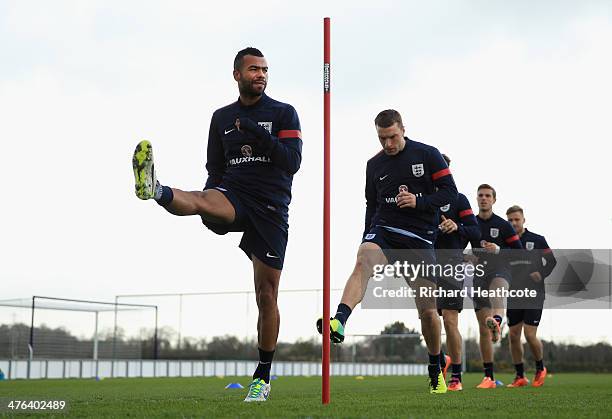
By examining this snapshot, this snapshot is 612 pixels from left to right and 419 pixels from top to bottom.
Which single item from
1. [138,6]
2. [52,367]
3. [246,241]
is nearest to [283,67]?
[246,241]

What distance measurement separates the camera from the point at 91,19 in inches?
399

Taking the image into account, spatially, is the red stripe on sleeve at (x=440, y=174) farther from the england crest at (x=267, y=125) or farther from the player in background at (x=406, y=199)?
the england crest at (x=267, y=125)

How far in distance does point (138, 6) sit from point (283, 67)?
9.60ft

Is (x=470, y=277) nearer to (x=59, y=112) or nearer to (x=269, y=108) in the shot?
(x=269, y=108)

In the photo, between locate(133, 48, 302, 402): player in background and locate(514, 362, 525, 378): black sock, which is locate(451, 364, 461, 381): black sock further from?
locate(133, 48, 302, 402): player in background

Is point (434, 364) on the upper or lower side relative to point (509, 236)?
lower

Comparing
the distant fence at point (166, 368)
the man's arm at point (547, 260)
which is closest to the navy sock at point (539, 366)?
the man's arm at point (547, 260)

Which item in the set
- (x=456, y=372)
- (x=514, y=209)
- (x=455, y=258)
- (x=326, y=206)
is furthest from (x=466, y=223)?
(x=326, y=206)

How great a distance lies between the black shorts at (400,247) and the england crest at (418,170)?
21.1 inches

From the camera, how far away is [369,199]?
22.0 feet

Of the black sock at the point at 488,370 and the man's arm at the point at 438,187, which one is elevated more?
the man's arm at the point at 438,187

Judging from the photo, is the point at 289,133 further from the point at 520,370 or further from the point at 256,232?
the point at 520,370

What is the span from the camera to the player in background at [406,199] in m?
6.14

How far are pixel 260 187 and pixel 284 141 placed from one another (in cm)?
35
